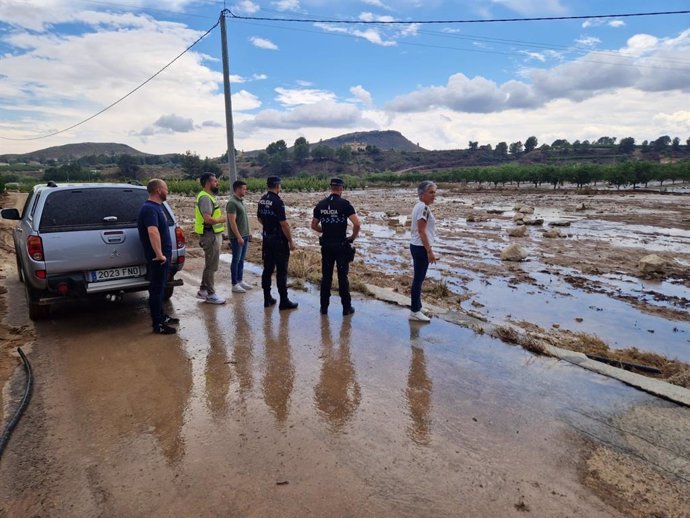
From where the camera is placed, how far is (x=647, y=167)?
49500mm

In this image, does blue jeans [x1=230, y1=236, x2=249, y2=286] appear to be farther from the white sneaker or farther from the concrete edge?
the concrete edge

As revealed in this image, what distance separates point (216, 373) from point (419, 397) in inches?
80.2

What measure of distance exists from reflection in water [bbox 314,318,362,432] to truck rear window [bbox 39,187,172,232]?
10.0 feet

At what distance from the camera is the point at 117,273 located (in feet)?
18.3

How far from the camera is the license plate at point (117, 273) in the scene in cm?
541

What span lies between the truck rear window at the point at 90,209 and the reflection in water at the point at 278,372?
2.29 meters

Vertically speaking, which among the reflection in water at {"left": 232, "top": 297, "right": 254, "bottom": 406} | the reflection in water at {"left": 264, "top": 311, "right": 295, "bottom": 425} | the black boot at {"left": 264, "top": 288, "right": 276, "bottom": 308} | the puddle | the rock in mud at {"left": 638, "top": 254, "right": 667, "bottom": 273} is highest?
the black boot at {"left": 264, "top": 288, "right": 276, "bottom": 308}

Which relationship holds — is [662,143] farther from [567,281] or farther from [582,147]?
[567,281]

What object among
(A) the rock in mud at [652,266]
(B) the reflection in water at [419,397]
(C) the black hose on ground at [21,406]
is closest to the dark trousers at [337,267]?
(B) the reflection in water at [419,397]

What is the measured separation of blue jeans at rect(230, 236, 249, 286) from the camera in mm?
7188

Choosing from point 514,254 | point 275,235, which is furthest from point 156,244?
point 514,254

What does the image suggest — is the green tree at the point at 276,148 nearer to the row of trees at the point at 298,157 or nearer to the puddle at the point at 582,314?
the row of trees at the point at 298,157

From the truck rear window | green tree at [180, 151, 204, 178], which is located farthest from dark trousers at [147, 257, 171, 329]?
green tree at [180, 151, 204, 178]

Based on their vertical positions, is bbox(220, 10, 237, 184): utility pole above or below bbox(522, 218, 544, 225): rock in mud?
above
